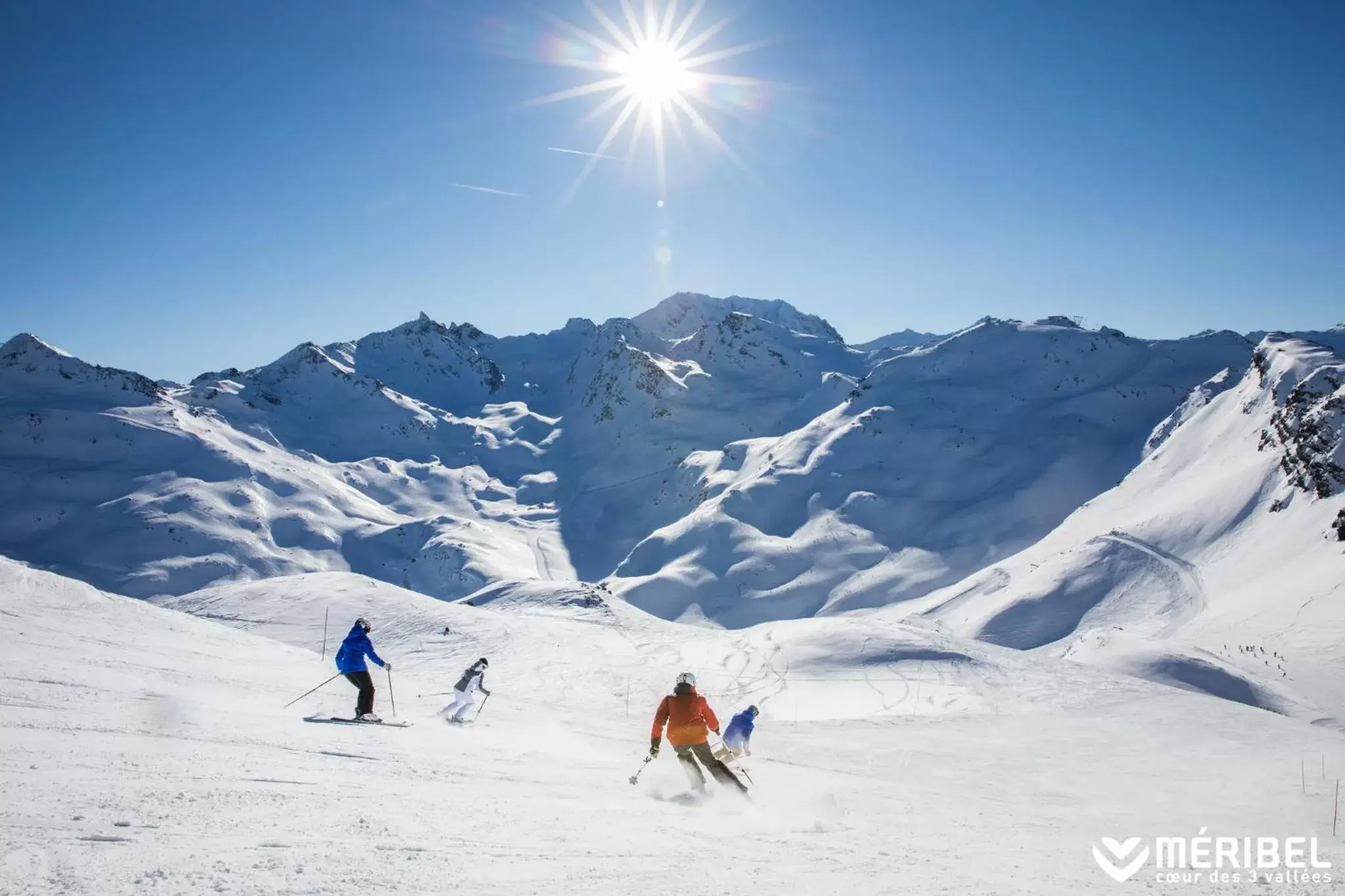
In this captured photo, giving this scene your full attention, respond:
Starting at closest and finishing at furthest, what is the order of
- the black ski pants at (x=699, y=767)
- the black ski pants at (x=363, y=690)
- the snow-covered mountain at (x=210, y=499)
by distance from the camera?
the black ski pants at (x=699, y=767) < the black ski pants at (x=363, y=690) < the snow-covered mountain at (x=210, y=499)

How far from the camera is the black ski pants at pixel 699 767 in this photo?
1010 centimetres

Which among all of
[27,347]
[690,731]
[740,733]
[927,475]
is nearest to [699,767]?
[690,731]

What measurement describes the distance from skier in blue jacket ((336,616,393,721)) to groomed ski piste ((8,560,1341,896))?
3.03ft

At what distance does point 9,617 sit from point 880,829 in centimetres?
1827

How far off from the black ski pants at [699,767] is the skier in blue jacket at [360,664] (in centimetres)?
588

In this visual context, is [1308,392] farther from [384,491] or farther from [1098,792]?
[384,491]

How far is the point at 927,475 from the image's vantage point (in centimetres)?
10456

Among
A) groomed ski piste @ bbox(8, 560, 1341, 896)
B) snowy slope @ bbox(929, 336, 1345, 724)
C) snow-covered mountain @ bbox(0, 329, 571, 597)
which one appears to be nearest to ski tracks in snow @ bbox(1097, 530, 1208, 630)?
snowy slope @ bbox(929, 336, 1345, 724)

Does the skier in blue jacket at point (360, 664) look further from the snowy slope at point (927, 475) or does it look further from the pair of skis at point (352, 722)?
the snowy slope at point (927, 475)

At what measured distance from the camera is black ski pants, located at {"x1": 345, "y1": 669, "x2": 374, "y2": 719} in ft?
42.5

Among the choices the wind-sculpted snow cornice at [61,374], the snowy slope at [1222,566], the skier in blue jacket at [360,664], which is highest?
the wind-sculpted snow cornice at [61,374]

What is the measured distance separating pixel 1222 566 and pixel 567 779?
5515 centimetres

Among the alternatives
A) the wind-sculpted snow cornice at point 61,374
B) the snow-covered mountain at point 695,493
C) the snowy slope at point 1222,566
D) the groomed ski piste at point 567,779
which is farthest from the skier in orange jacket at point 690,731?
the wind-sculpted snow cornice at point 61,374

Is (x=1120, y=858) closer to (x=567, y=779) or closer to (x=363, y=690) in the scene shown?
(x=567, y=779)
